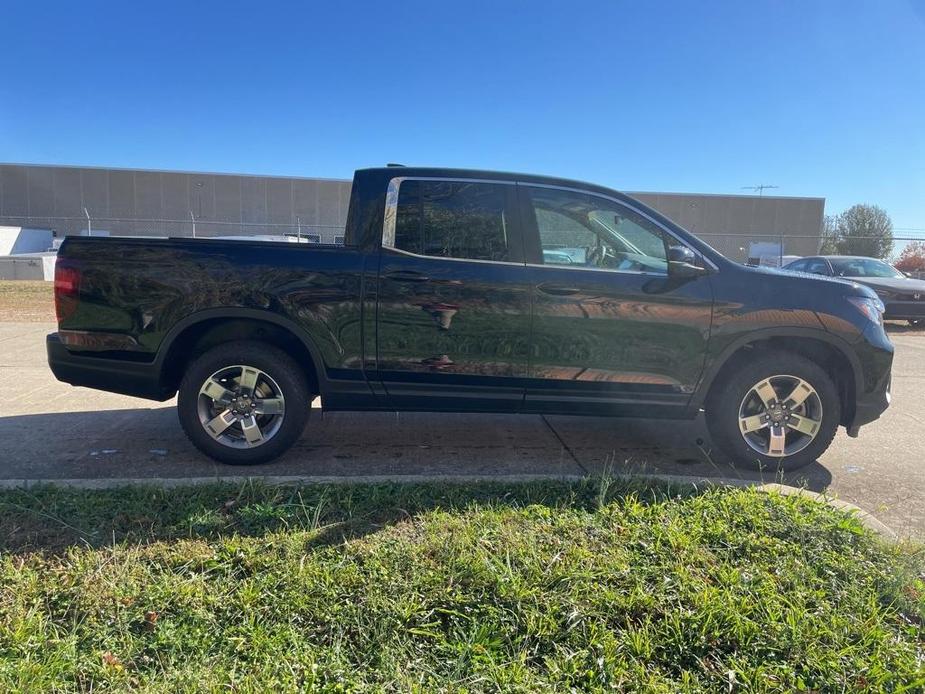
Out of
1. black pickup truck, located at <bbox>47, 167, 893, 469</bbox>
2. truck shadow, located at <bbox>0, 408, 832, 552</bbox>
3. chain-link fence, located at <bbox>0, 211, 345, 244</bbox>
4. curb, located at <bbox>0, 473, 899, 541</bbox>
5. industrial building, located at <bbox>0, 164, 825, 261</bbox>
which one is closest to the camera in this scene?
truck shadow, located at <bbox>0, 408, 832, 552</bbox>

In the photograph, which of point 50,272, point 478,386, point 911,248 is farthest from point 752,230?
point 478,386

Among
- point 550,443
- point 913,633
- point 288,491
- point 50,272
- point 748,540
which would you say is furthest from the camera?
point 50,272

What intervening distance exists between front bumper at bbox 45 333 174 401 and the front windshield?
546 inches

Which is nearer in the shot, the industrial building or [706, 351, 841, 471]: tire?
[706, 351, 841, 471]: tire

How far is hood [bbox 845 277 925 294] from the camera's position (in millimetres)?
12898

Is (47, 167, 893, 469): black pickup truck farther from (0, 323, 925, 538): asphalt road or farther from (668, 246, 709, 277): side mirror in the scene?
(0, 323, 925, 538): asphalt road

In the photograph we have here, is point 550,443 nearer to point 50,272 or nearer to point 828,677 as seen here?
point 828,677

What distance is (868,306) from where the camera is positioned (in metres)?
4.29

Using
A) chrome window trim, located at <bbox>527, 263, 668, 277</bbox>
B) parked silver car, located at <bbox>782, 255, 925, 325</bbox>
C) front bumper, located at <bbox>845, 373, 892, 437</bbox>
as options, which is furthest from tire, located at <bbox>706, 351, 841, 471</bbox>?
parked silver car, located at <bbox>782, 255, 925, 325</bbox>

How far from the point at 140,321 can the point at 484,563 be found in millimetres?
2754

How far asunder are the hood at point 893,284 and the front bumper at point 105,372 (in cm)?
1355

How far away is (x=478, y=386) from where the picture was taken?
13.6 feet

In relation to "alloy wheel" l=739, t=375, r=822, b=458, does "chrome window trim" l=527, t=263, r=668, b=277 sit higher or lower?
higher

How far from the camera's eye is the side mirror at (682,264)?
398cm
